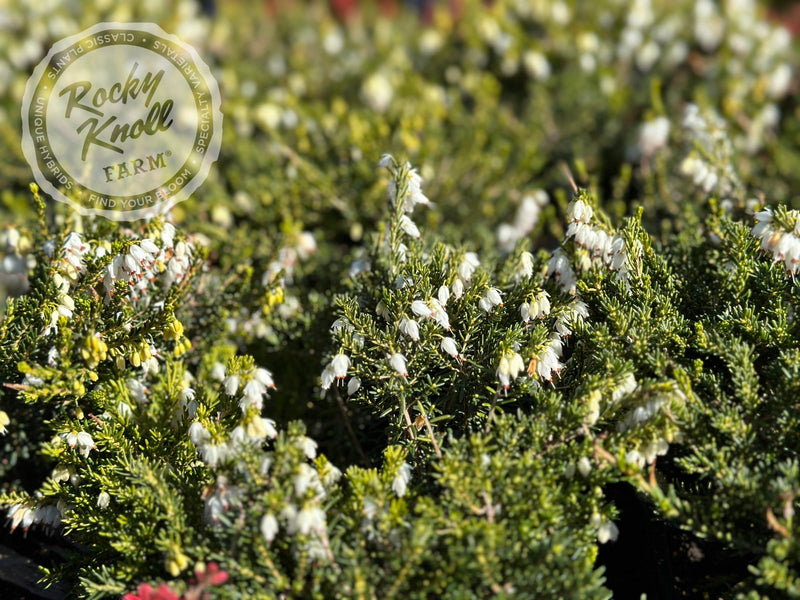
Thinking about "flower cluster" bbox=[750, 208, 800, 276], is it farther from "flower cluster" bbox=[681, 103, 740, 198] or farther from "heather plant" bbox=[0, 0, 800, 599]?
"flower cluster" bbox=[681, 103, 740, 198]

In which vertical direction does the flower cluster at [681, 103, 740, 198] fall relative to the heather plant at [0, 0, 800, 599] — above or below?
above

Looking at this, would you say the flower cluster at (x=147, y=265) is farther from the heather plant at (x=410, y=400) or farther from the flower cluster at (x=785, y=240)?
the flower cluster at (x=785, y=240)

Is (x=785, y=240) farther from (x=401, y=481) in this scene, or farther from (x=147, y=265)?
(x=147, y=265)

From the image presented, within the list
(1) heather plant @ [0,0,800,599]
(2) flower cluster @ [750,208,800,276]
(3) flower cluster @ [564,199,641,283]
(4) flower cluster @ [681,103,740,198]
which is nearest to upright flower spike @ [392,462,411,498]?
(1) heather plant @ [0,0,800,599]

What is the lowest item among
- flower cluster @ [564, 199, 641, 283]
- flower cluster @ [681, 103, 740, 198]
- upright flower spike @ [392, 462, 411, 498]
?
upright flower spike @ [392, 462, 411, 498]

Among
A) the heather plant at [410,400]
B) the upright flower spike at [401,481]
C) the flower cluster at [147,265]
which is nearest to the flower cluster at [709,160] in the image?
the heather plant at [410,400]

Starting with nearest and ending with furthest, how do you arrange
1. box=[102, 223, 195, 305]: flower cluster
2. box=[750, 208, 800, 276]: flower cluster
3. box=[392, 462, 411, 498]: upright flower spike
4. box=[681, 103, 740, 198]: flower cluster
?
box=[392, 462, 411, 498]: upright flower spike, box=[750, 208, 800, 276]: flower cluster, box=[102, 223, 195, 305]: flower cluster, box=[681, 103, 740, 198]: flower cluster

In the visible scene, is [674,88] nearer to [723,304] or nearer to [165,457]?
[723,304]

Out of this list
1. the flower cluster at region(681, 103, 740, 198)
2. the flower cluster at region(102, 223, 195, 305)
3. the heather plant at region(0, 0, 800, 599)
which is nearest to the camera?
the heather plant at region(0, 0, 800, 599)

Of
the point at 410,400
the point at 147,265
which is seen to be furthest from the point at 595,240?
the point at 147,265

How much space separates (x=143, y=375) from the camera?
263 cm

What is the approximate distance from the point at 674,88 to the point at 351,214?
3.03 metres

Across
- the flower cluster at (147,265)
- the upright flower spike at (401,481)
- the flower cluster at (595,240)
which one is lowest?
the upright flower spike at (401,481)

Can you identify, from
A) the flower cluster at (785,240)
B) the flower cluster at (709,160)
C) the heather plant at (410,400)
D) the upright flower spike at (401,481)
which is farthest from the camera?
the flower cluster at (709,160)
